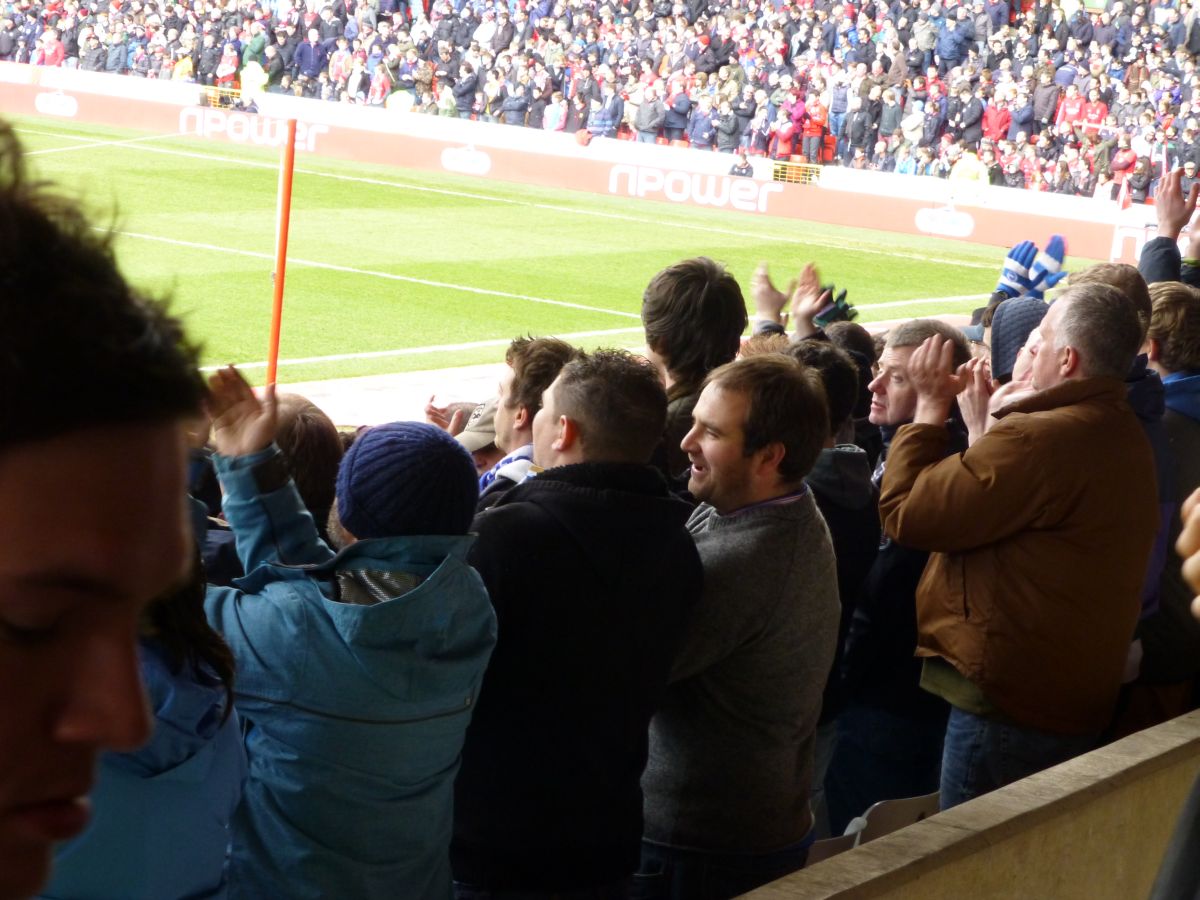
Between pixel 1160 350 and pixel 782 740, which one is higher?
pixel 1160 350

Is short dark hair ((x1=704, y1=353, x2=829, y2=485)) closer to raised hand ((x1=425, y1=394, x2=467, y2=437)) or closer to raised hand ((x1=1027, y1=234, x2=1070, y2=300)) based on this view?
raised hand ((x1=425, y1=394, x2=467, y2=437))

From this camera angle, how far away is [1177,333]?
197 inches

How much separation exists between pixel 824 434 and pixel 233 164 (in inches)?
894

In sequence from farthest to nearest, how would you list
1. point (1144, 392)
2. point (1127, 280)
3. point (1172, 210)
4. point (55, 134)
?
1. point (55, 134)
2. point (1172, 210)
3. point (1127, 280)
4. point (1144, 392)

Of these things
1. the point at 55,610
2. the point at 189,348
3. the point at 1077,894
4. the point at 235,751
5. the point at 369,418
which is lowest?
the point at 369,418

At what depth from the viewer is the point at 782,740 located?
352cm

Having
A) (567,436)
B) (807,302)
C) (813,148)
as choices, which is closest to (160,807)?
(567,436)

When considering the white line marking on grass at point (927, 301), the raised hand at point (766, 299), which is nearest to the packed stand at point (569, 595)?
the raised hand at point (766, 299)

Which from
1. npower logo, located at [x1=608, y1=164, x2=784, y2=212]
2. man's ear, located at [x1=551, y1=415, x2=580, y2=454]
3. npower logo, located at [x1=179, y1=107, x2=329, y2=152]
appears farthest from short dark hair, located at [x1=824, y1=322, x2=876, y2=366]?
npower logo, located at [x1=179, y1=107, x2=329, y2=152]

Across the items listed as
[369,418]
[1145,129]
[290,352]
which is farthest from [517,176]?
[369,418]

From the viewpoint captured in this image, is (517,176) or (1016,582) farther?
(517,176)

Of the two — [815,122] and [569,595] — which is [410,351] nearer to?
[569,595]

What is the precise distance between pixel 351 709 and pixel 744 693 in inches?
44.5

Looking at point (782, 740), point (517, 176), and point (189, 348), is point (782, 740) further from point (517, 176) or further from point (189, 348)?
point (517, 176)
